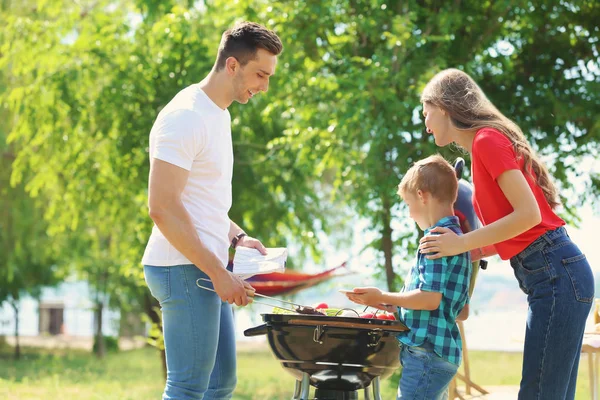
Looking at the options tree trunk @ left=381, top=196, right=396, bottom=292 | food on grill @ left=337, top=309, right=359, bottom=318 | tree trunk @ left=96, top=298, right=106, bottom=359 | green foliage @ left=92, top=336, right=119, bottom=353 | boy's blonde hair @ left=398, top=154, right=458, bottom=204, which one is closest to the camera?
boy's blonde hair @ left=398, top=154, right=458, bottom=204

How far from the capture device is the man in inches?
96.4

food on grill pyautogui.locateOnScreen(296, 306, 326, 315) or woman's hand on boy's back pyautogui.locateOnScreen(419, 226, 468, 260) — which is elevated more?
woman's hand on boy's back pyautogui.locateOnScreen(419, 226, 468, 260)

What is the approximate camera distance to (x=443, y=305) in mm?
2514

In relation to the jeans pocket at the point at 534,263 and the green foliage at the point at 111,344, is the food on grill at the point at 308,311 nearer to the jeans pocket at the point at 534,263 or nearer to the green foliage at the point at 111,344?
the jeans pocket at the point at 534,263

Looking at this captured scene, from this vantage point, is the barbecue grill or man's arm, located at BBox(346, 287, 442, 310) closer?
man's arm, located at BBox(346, 287, 442, 310)

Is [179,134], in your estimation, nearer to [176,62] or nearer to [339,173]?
[339,173]

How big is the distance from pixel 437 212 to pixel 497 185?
0.81 feet

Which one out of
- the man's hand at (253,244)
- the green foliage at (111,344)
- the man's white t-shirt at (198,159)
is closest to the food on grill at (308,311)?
the man's hand at (253,244)

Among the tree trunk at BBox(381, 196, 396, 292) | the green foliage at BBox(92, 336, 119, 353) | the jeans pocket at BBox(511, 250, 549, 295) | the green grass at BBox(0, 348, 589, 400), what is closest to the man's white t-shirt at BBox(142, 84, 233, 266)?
the jeans pocket at BBox(511, 250, 549, 295)

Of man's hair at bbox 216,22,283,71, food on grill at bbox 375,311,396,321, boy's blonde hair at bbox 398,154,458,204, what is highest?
man's hair at bbox 216,22,283,71

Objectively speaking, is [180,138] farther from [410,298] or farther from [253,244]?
[410,298]

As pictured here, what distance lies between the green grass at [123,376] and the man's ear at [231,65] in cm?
447

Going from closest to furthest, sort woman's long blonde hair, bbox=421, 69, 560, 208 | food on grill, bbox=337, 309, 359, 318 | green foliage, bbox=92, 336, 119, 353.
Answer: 1. woman's long blonde hair, bbox=421, 69, 560, 208
2. food on grill, bbox=337, 309, 359, 318
3. green foliage, bbox=92, 336, 119, 353

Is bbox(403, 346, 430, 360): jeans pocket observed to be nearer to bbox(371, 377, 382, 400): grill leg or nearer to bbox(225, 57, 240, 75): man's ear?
bbox(371, 377, 382, 400): grill leg
